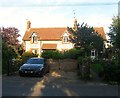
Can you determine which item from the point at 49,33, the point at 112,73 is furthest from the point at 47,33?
the point at 112,73

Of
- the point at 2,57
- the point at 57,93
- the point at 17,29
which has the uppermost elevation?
the point at 17,29

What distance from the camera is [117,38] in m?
25.2

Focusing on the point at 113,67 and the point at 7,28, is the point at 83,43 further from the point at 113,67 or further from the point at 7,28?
the point at 113,67

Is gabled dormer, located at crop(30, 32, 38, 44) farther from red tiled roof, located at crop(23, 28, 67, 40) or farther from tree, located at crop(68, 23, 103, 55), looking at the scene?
tree, located at crop(68, 23, 103, 55)

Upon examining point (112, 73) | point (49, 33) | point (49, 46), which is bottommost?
point (112, 73)

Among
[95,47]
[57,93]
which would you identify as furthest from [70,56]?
[57,93]

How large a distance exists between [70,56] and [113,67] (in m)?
20.8

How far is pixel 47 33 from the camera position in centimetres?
5909

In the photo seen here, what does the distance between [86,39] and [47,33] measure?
60.6 feet

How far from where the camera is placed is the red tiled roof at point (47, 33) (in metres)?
57.6

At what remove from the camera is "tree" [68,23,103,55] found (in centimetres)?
4119

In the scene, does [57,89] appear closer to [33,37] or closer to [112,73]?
[112,73]

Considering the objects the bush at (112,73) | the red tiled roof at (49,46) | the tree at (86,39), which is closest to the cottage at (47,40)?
the red tiled roof at (49,46)

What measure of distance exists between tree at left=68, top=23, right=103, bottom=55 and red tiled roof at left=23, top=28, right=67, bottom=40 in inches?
528
